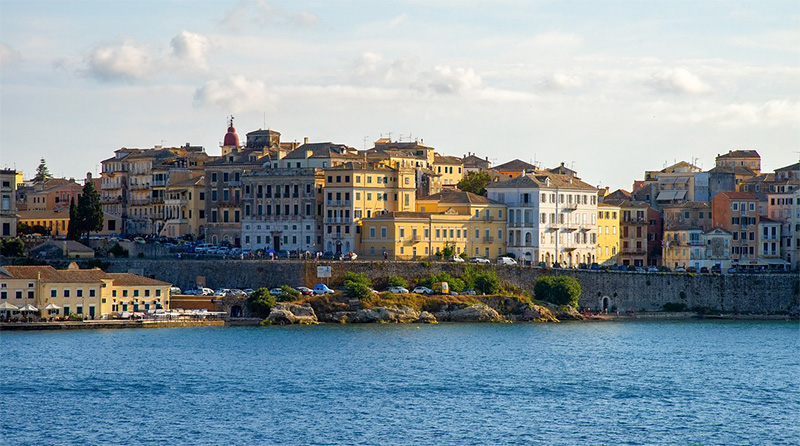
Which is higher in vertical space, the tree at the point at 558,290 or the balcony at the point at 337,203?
the balcony at the point at 337,203

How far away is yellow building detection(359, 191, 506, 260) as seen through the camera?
95.9 metres

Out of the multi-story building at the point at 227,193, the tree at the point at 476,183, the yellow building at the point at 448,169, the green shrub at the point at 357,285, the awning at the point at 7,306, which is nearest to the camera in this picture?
the awning at the point at 7,306

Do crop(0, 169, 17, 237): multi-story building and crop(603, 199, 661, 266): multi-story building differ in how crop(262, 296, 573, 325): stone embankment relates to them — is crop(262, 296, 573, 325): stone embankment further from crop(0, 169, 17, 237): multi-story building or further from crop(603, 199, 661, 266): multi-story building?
crop(0, 169, 17, 237): multi-story building

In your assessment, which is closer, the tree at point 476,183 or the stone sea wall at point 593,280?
the stone sea wall at point 593,280

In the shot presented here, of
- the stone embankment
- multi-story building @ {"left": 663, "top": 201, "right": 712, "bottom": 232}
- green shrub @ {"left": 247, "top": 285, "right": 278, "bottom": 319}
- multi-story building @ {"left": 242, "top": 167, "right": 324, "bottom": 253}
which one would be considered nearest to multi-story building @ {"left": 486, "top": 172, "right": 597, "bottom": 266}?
multi-story building @ {"left": 663, "top": 201, "right": 712, "bottom": 232}

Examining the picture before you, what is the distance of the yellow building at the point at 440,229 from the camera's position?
9594 cm

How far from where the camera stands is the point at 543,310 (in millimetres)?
90375

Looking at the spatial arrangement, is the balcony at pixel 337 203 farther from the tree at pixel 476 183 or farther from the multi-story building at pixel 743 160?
the multi-story building at pixel 743 160

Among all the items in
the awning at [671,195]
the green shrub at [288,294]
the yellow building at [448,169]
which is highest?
the yellow building at [448,169]

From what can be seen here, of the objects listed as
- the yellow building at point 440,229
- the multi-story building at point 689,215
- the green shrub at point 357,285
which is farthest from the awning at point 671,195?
the green shrub at point 357,285

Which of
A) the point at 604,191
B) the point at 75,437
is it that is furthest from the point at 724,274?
the point at 75,437

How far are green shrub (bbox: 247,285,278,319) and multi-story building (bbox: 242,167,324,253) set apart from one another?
13.1 meters

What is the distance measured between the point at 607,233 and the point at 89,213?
115 ft

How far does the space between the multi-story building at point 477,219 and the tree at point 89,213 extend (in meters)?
21.4
